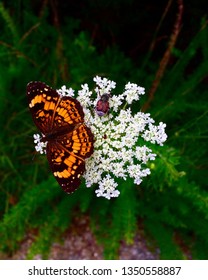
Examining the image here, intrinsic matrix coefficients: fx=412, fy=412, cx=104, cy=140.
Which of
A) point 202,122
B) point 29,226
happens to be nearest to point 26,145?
point 29,226

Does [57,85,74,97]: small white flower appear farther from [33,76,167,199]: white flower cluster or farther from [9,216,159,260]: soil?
[9,216,159,260]: soil

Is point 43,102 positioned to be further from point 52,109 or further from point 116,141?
point 116,141

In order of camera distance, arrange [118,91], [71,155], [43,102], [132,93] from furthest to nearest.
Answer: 1. [118,91]
2. [132,93]
3. [43,102]
4. [71,155]

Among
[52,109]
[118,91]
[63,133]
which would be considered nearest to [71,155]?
[63,133]

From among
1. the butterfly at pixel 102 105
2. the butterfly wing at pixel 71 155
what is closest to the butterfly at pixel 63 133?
the butterfly wing at pixel 71 155

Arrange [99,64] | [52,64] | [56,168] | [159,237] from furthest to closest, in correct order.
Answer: [52,64]
[99,64]
[159,237]
[56,168]

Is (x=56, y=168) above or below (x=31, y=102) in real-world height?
below

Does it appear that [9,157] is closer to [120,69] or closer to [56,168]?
[120,69]
